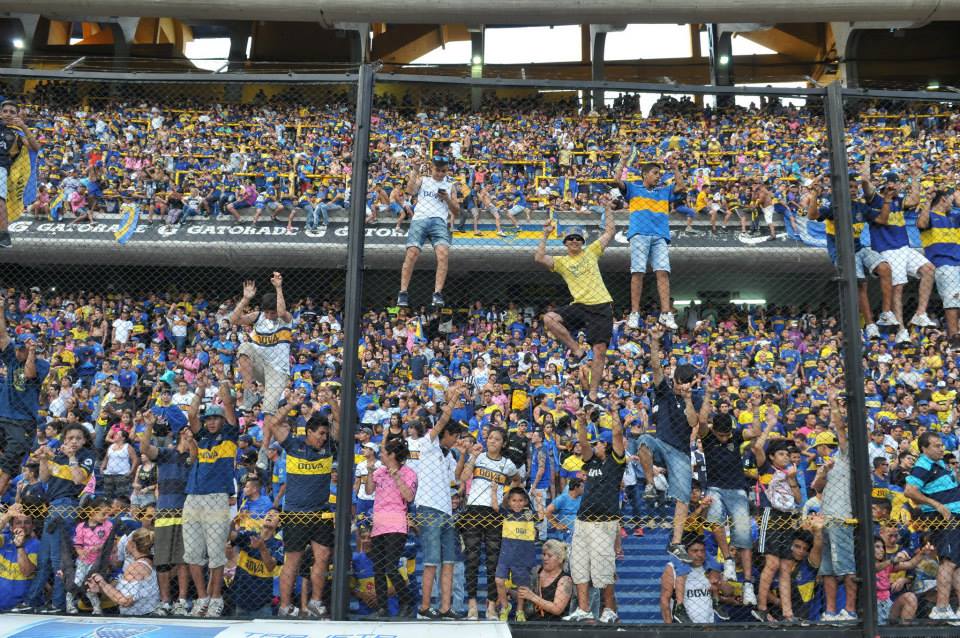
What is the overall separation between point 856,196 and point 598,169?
8641 mm

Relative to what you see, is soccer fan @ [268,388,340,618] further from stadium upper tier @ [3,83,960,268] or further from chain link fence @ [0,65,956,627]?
stadium upper tier @ [3,83,960,268]

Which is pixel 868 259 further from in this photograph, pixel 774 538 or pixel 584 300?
pixel 774 538

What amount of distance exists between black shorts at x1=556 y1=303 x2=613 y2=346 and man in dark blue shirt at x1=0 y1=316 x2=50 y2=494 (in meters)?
4.68

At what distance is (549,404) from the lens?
35.9 feet

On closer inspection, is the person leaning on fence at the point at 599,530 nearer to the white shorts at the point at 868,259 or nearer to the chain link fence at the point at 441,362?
the chain link fence at the point at 441,362

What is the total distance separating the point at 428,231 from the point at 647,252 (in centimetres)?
220

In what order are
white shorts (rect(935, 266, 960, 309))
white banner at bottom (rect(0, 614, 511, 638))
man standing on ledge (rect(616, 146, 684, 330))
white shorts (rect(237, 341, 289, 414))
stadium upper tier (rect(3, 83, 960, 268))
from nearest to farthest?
1. white banner at bottom (rect(0, 614, 511, 638))
2. man standing on ledge (rect(616, 146, 684, 330))
3. white shorts (rect(935, 266, 960, 309))
4. white shorts (rect(237, 341, 289, 414))
5. stadium upper tier (rect(3, 83, 960, 268))

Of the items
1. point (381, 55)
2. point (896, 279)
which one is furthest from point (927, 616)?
point (381, 55)

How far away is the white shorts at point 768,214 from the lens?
13578 mm

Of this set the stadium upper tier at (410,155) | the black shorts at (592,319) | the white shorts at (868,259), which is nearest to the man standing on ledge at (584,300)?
the black shorts at (592,319)

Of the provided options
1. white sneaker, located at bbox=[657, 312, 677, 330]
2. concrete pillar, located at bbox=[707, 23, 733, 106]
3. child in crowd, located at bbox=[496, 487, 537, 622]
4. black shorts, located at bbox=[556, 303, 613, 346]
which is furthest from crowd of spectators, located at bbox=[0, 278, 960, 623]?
concrete pillar, located at bbox=[707, 23, 733, 106]

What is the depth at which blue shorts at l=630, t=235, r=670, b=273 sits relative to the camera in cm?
771

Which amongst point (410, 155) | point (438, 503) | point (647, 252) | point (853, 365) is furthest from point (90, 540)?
point (410, 155)

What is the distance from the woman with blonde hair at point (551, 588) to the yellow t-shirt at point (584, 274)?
232 centimetres
